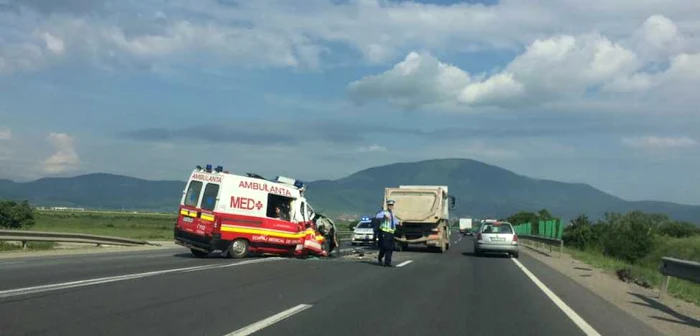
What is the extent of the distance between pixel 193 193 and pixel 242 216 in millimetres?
1632

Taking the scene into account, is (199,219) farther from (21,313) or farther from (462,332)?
(462,332)

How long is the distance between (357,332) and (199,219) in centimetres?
1225

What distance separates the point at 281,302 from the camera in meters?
11.4

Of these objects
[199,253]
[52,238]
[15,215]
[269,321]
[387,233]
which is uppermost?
[15,215]

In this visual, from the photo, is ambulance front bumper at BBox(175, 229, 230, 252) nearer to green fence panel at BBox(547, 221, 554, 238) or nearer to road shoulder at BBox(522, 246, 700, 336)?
road shoulder at BBox(522, 246, 700, 336)

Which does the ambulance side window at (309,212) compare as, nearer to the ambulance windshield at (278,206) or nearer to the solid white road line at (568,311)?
the ambulance windshield at (278,206)

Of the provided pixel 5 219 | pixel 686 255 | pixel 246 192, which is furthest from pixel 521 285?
pixel 5 219

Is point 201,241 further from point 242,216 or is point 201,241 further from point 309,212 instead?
point 309,212

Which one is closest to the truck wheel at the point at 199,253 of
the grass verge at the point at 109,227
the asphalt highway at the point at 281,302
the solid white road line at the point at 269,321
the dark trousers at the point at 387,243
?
the asphalt highway at the point at 281,302

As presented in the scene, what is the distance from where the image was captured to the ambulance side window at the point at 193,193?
2052cm

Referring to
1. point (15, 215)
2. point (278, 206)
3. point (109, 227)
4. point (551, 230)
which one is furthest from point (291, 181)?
point (109, 227)

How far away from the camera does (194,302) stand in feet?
35.8

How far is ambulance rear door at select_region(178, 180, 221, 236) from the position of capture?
20.1 metres

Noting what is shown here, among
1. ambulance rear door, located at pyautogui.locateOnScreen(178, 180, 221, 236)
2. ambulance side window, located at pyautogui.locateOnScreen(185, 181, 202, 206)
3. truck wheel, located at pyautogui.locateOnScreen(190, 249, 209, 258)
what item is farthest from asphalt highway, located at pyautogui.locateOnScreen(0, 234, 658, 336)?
truck wheel, located at pyautogui.locateOnScreen(190, 249, 209, 258)
